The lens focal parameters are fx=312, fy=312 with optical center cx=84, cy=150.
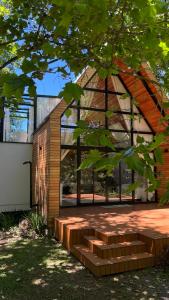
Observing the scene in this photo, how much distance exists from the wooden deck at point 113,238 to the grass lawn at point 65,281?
0.66 ft

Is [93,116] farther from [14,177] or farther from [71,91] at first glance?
[71,91]

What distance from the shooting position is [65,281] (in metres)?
5.21

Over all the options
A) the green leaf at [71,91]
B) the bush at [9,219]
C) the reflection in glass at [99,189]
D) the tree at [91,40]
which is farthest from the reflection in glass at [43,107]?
the green leaf at [71,91]

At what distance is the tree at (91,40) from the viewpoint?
148 cm

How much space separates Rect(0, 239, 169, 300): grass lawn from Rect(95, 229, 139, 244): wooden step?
733 millimetres

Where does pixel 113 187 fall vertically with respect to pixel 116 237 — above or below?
above

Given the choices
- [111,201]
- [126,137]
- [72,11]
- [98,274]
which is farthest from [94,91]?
[72,11]

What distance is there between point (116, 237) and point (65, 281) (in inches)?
60.8

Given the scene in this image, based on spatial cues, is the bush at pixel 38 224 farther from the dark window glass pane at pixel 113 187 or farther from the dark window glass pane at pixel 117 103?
the dark window glass pane at pixel 117 103

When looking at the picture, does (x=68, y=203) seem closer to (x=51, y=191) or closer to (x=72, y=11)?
(x=51, y=191)

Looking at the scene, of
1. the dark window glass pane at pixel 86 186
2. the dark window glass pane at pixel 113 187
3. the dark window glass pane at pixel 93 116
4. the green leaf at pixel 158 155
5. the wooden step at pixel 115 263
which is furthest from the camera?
the dark window glass pane at pixel 113 187

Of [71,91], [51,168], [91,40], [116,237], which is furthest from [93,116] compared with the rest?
[71,91]

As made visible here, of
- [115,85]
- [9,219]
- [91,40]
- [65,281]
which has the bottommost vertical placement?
[65,281]

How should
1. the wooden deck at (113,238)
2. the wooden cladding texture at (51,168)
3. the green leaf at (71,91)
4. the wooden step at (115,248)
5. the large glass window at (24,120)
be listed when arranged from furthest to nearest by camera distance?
1. the large glass window at (24,120)
2. the wooden cladding texture at (51,168)
3. the wooden step at (115,248)
4. the wooden deck at (113,238)
5. the green leaf at (71,91)
